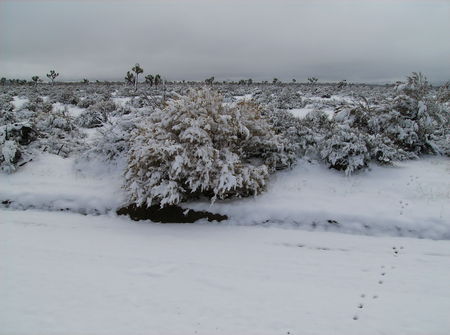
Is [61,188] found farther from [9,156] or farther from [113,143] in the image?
[9,156]

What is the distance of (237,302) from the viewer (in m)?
4.74

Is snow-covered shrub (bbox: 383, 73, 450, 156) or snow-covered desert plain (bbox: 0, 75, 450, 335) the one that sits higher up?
snow-covered shrub (bbox: 383, 73, 450, 156)

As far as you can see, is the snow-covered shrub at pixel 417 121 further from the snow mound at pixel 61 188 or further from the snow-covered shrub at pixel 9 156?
the snow-covered shrub at pixel 9 156

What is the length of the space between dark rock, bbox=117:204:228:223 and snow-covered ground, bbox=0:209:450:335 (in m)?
0.31

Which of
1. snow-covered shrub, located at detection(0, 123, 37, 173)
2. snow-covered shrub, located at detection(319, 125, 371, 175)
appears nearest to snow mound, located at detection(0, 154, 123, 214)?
snow-covered shrub, located at detection(0, 123, 37, 173)

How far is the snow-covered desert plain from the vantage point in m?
4.53

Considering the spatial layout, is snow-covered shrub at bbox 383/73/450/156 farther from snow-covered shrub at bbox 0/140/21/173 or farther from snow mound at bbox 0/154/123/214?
snow-covered shrub at bbox 0/140/21/173

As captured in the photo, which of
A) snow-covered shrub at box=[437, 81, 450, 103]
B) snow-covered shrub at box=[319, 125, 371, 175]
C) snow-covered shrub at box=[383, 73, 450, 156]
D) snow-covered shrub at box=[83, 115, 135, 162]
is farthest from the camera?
snow-covered shrub at box=[437, 81, 450, 103]

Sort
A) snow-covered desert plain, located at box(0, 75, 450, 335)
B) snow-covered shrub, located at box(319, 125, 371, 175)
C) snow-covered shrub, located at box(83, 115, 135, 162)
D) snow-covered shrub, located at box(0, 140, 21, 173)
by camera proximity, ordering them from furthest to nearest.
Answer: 1. snow-covered shrub, located at box(83, 115, 135, 162)
2. snow-covered shrub, located at box(0, 140, 21, 173)
3. snow-covered shrub, located at box(319, 125, 371, 175)
4. snow-covered desert plain, located at box(0, 75, 450, 335)

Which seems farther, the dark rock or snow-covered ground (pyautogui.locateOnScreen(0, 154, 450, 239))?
the dark rock

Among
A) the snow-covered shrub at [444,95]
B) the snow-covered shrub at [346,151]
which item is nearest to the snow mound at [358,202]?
the snow-covered shrub at [346,151]

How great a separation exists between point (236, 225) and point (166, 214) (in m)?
1.60

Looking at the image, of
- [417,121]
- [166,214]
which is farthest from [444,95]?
[166,214]

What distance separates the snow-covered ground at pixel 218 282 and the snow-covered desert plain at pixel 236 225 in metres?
0.03
